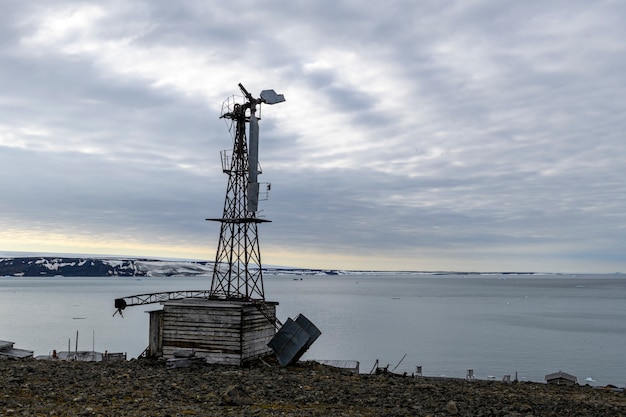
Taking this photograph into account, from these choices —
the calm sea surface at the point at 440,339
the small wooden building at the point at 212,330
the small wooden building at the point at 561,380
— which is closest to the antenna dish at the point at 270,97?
the small wooden building at the point at 212,330

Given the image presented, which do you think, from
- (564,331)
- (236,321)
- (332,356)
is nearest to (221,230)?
(236,321)

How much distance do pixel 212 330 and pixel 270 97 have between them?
14097 mm

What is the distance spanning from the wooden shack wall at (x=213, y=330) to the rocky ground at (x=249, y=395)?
1.95m

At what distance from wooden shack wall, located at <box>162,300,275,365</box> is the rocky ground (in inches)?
76.6

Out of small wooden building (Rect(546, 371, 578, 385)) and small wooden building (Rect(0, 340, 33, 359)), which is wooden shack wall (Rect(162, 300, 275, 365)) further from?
small wooden building (Rect(546, 371, 578, 385))

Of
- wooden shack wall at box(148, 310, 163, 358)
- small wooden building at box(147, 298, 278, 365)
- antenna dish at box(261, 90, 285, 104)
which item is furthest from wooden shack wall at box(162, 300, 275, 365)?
antenna dish at box(261, 90, 285, 104)

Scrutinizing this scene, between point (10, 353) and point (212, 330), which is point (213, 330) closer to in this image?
point (212, 330)

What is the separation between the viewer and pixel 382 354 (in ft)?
216

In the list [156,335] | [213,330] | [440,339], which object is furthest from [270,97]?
[440,339]

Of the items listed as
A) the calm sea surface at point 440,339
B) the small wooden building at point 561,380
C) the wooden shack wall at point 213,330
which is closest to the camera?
the wooden shack wall at point 213,330

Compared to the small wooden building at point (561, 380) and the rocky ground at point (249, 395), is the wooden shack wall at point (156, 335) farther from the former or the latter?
the small wooden building at point (561, 380)

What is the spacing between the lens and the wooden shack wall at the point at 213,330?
3083 centimetres

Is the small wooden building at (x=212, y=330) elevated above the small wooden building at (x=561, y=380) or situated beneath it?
elevated above

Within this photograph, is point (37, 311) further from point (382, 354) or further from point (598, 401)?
point (598, 401)
